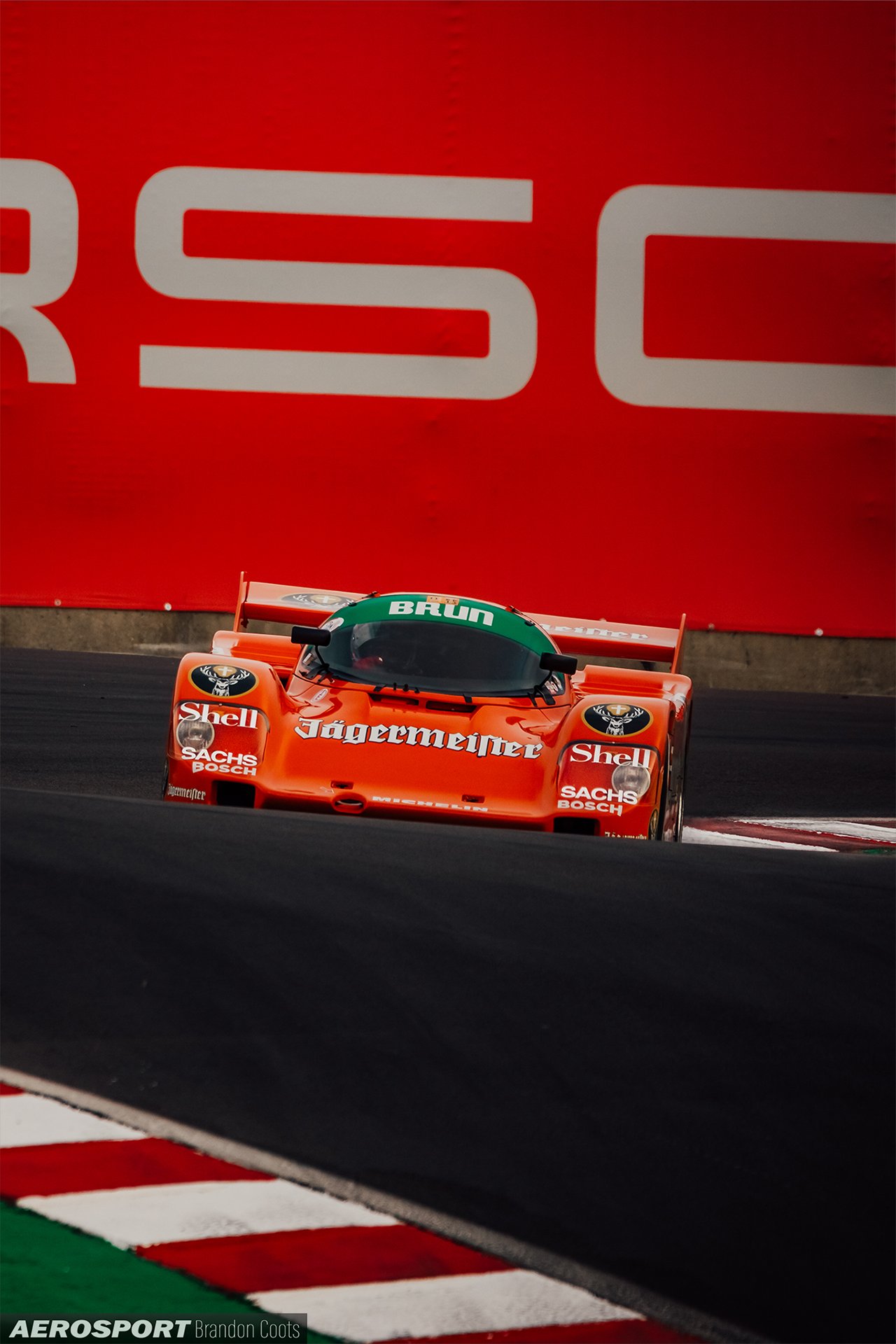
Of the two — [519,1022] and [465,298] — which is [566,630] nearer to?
[519,1022]

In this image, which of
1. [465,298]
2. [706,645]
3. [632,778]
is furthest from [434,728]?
[465,298]

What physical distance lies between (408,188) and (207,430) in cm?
237

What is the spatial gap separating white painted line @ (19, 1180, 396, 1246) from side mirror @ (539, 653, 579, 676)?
3.36m

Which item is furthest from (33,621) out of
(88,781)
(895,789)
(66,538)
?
(895,789)

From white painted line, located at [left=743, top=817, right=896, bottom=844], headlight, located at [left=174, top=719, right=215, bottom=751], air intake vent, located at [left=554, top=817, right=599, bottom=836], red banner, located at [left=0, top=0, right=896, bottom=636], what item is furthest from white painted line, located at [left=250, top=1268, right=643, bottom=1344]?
red banner, located at [left=0, top=0, right=896, bottom=636]

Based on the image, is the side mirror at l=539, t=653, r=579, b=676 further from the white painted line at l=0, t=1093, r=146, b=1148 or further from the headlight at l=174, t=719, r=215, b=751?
the white painted line at l=0, t=1093, r=146, b=1148

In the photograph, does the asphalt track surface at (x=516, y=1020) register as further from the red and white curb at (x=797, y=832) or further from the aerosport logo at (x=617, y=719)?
the red and white curb at (x=797, y=832)

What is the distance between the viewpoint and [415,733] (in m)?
5.29

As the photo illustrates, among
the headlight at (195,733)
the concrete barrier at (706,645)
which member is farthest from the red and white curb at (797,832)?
the concrete barrier at (706,645)

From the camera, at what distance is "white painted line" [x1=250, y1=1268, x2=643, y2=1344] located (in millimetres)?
2256

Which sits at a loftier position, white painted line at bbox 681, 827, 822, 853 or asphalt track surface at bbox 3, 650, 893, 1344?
asphalt track surface at bbox 3, 650, 893, 1344

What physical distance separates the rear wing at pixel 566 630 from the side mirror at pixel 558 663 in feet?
1.66

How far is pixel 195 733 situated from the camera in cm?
526

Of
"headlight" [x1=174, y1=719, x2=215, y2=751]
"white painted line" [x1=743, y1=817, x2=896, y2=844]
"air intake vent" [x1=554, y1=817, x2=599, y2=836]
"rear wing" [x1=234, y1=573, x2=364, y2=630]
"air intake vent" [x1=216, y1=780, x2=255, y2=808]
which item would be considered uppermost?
"rear wing" [x1=234, y1=573, x2=364, y2=630]
